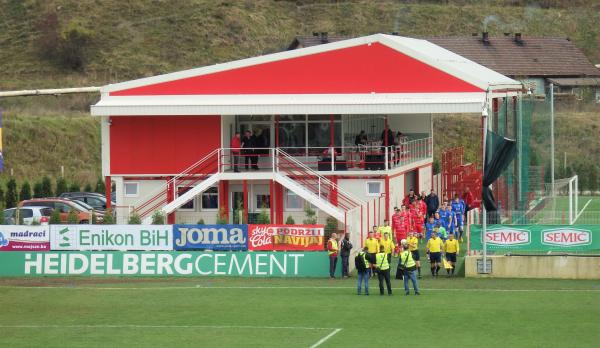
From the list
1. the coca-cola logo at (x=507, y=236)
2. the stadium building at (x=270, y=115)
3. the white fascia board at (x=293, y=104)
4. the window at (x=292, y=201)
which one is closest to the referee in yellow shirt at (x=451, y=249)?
the coca-cola logo at (x=507, y=236)

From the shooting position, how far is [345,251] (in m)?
39.5

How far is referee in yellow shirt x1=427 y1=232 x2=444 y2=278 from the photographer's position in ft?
127

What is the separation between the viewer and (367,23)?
360 ft

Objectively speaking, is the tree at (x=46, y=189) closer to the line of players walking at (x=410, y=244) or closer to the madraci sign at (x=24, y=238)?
the line of players walking at (x=410, y=244)

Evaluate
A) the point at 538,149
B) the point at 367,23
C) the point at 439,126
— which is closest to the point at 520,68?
the point at 439,126

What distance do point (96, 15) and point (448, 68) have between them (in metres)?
62.0

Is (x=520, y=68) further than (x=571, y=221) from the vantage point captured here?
Yes

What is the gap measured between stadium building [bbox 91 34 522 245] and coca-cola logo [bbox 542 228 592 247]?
10.9 m

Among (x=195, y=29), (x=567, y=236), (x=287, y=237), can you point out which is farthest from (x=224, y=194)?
(x=195, y=29)

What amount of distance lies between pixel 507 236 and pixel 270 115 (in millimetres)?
15860

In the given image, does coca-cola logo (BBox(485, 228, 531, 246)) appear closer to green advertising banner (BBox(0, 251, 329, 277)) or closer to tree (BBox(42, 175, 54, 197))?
green advertising banner (BBox(0, 251, 329, 277))

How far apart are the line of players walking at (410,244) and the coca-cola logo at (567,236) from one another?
274 centimetres

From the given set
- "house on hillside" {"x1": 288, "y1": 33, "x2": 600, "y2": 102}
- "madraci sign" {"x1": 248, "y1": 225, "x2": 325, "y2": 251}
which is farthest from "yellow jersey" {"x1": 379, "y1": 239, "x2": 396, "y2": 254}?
"house on hillside" {"x1": 288, "y1": 33, "x2": 600, "y2": 102}

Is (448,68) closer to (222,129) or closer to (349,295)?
(222,129)
